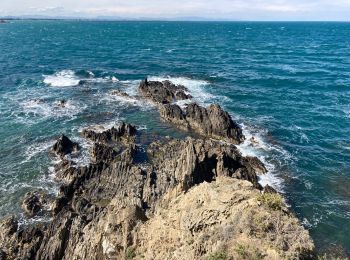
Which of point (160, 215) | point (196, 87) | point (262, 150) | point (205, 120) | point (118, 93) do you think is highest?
point (160, 215)

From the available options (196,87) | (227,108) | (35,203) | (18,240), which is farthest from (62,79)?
(18,240)

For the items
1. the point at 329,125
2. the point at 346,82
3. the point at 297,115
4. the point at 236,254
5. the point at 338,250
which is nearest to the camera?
the point at 236,254

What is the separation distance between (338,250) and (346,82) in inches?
2571

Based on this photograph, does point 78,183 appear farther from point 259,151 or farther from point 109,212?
point 259,151

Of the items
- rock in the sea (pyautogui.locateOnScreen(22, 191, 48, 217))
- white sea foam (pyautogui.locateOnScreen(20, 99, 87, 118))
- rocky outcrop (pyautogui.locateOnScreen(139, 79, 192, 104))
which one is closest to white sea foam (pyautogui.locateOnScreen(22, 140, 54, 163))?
rock in the sea (pyautogui.locateOnScreen(22, 191, 48, 217))

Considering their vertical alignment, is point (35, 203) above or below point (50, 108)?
above

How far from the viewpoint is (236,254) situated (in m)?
16.2

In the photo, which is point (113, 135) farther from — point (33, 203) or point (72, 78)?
point (72, 78)

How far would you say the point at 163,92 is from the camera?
73812 millimetres

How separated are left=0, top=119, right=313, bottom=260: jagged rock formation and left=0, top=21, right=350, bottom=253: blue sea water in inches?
181

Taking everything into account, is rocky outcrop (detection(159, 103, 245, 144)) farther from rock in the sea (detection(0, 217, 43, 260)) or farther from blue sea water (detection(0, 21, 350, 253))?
rock in the sea (detection(0, 217, 43, 260))

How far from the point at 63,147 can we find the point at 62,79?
4468 centimetres

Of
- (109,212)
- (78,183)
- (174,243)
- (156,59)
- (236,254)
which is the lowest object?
(156,59)

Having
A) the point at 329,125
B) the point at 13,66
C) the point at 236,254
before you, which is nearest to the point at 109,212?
the point at 236,254
